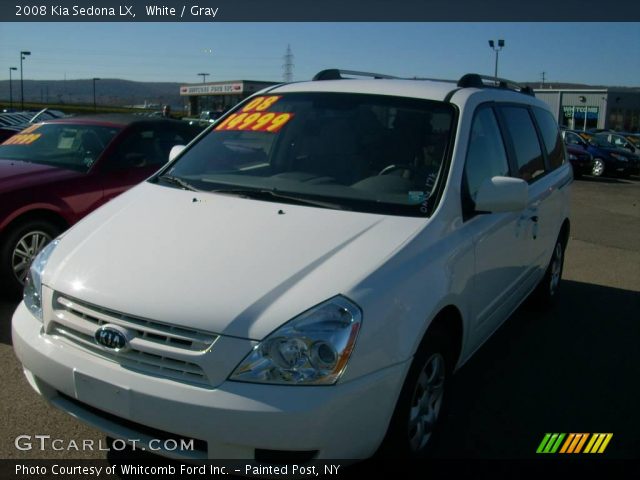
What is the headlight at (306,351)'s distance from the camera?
90.2 inches

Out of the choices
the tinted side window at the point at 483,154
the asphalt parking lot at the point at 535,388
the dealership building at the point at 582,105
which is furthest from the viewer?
the dealership building at the point at 582,105

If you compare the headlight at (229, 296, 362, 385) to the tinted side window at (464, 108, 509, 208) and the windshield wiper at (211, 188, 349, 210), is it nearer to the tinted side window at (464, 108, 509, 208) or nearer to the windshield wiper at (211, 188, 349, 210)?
the windshield wiper at (211, 188, 349, 210)

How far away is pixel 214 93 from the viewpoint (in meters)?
80.7

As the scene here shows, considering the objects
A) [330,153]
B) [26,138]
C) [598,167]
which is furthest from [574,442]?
[598,167]

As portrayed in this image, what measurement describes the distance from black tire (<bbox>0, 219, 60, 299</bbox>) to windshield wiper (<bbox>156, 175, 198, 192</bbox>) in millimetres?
2043

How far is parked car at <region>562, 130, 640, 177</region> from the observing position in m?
21.4

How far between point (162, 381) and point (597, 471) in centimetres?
220

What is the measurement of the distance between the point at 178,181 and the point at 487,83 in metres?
2.54

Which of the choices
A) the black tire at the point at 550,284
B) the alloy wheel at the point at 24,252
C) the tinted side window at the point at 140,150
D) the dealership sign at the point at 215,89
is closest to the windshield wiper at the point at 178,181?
the alloy wheel at the point at 24,252

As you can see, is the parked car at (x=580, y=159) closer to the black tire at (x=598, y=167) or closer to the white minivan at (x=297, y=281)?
the black tire at (x=598, y=167)

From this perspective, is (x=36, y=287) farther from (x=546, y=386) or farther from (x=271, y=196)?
(x=546, y=386)

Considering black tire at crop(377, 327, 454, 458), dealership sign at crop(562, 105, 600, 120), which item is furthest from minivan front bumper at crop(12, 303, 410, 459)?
dealership sign at crop(562, 105, 600, 120)

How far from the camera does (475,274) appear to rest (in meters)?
3.26

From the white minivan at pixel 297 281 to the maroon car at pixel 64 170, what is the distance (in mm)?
1976
